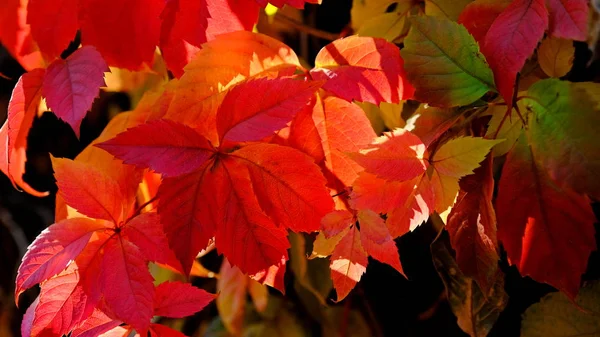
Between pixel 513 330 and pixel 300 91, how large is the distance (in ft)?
1.41

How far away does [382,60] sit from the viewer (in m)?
0.51

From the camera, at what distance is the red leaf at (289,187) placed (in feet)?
1.61

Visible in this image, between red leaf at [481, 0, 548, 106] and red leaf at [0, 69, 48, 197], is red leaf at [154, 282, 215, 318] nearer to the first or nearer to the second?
red leaf at [0, 69, 48, 197]

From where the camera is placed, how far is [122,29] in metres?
0.57

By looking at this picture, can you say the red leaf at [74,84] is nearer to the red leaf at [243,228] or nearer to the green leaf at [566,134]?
the red leaf at [243,228]

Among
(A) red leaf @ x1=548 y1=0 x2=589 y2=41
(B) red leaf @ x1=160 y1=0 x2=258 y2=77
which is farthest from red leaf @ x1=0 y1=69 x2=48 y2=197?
(A) red leaf @ x1=548 y1=0 x2=589 y2=41

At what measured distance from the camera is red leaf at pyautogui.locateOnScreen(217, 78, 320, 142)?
0.47m

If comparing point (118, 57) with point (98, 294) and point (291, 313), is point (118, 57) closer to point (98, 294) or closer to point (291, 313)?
point (98, 294)

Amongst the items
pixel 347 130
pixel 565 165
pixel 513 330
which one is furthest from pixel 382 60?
pixel 513 330

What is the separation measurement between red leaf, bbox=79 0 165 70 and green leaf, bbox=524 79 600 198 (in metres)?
0.34

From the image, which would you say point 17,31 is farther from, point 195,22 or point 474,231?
point 474,231

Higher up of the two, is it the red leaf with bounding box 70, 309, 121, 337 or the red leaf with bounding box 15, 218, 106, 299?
the red leaf with bounding box 15, 218, 106, 299

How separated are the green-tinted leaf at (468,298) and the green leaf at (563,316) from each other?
0.18 feet

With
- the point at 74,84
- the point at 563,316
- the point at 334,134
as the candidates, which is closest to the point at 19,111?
the point at 74,84
